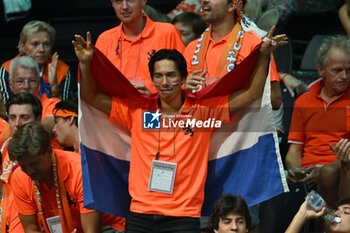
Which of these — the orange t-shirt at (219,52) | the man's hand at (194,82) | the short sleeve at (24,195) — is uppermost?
the orange t-shirt at (219,52)

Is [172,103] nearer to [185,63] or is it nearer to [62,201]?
[185,63]

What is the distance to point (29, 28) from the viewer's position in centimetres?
641

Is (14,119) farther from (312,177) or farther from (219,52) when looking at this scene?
(312,177)

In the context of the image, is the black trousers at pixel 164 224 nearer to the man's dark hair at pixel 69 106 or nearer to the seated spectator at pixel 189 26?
the man's dark hair at pixel 69 106

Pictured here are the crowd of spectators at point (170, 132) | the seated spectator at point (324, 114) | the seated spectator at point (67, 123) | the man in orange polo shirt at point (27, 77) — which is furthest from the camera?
the man in orange polo shirt at point (27, 77)

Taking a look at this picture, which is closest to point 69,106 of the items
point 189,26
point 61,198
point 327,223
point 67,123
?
point 67,123

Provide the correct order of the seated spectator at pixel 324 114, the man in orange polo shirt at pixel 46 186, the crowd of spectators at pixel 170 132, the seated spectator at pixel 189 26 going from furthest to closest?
the seated spectator at pixel 189 26, the seated spectator at pixel 324 114, the man in orange polo shirt at pixel 46 186, the crowd of spectators at pixel 170 132

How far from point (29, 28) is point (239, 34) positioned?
7.95ft

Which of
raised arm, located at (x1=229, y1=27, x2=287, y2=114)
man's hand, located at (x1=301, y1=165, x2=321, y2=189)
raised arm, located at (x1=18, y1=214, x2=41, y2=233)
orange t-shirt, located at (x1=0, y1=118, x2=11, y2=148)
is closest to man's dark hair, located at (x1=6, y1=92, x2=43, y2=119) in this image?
orange t-shirt, located at (x1=0, y1=118, x2=11, y2=148)

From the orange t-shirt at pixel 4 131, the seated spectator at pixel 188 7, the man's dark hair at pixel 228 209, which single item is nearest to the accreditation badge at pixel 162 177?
the man's dark hair at pixel 228 209

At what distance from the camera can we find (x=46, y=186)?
4.60 meters

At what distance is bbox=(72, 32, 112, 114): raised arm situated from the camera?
4.34 m

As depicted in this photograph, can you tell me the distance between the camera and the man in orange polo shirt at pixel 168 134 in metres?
4.26

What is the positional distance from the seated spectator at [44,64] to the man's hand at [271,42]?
2.56m
